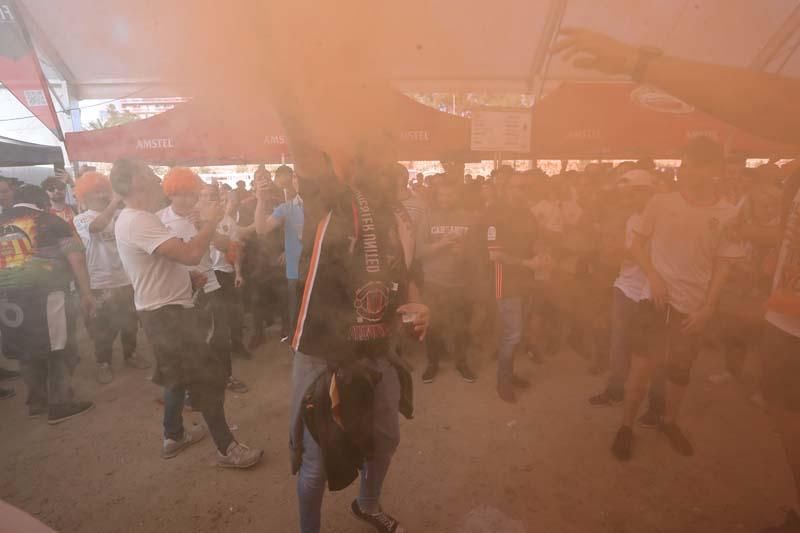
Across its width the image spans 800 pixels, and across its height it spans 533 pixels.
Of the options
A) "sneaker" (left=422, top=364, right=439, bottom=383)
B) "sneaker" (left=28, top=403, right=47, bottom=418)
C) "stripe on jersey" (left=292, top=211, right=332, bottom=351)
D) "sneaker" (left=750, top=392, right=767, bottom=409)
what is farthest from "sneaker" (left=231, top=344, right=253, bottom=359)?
"sneaker" (left=750, top=392, right=767, bottom=409)

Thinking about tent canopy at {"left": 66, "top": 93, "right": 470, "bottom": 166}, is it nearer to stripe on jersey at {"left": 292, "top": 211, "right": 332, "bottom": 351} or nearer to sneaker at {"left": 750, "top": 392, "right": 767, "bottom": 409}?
stripe on jersey at {"left": 292, "top": 211, "right": 332, "bottom": 351}

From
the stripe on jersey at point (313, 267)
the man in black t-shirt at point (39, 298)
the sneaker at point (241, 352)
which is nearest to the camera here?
the stripe on jersey at point (313, 267)

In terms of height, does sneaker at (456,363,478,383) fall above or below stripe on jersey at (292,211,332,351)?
below

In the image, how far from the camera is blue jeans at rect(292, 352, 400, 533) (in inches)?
56.9

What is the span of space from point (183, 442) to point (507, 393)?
222 centimetres

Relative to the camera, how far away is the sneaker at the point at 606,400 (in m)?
2.97

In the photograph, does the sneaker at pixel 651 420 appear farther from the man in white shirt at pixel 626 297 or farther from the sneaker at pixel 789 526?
the sneaker at pixel 789 526

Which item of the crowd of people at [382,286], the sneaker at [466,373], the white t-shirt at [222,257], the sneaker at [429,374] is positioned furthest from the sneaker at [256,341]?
the sneaker at [466,373]

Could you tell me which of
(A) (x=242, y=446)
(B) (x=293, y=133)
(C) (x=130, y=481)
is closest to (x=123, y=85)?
(B) (x=293, y=133)

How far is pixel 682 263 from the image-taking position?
90.0 inches

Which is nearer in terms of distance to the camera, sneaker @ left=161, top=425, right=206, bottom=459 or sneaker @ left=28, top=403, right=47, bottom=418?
sneaker @ left=161, top=425, right=206, bottom=459

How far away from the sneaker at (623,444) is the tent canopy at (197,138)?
2.07 metres

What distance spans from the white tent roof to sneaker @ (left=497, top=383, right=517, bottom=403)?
7.41 ft

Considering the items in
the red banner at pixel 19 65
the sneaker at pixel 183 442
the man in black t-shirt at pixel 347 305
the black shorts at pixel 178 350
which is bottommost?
the sneaker at pixel 183 442
